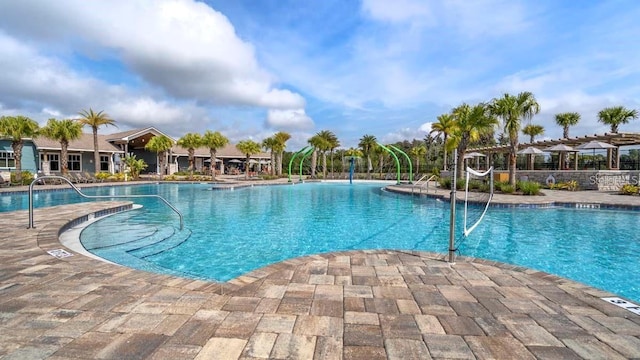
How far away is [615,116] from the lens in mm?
23297

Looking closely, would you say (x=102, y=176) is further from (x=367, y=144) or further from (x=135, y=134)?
(x=367, y=144)

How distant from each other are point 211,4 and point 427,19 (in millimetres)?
7107

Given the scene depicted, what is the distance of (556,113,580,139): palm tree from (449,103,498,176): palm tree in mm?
17184

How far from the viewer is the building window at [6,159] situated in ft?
81.7

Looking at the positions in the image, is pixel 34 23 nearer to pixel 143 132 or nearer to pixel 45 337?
pixel 45 337

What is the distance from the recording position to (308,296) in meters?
3.59

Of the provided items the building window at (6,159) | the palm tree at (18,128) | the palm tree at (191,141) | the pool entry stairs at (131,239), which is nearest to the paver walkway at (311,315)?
the pool entry stairs at (131,239)

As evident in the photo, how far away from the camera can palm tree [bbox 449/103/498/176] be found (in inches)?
650

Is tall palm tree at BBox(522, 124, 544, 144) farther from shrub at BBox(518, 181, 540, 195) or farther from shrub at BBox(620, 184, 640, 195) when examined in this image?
shrub at BBox(518, 181, 540, 195)

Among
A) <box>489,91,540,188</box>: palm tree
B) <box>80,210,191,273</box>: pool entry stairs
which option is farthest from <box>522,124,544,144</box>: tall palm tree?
<box>80,210,191,273</box>: pool entry stairs

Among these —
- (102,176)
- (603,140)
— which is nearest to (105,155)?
(102,176)

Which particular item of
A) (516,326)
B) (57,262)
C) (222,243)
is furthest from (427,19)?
(57,262)

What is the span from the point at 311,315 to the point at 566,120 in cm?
3413

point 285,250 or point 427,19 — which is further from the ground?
point 427,19
